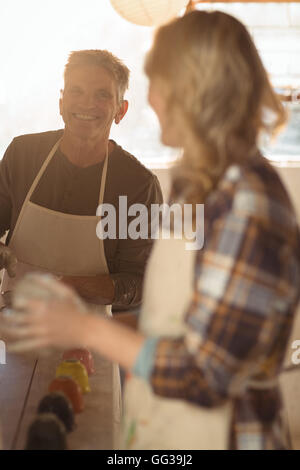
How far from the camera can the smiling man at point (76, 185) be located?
1.88 m

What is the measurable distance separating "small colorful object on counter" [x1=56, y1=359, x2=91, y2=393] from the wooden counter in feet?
0.07

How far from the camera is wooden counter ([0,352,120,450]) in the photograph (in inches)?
43.7

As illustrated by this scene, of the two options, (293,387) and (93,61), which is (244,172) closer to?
(93,61)

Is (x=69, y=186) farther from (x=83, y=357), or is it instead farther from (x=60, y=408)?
(x=60, y=408)

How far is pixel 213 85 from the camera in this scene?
757 millimetres

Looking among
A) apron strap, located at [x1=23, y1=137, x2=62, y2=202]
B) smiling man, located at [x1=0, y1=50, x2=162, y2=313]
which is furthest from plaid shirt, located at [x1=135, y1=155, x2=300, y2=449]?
apron strap, located at [x1=23, y1=137, x2=62, y2=202]

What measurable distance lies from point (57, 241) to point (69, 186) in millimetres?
174

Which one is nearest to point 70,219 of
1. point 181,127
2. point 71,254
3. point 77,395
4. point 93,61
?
point 71,254

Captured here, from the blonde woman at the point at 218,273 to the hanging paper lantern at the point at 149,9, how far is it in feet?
5.97

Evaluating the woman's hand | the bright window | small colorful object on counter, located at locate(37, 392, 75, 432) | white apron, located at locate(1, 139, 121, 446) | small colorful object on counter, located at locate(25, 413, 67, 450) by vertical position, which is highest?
the bright window

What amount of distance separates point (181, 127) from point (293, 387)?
3938mm

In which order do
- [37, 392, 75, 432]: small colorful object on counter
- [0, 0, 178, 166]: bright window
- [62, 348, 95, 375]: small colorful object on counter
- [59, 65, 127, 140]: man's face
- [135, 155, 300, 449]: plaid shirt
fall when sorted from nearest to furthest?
[135, 155, 300, 449]: plaid shirt
[37, 392, 75, 432]: small colorful object on counter
[62, 348, 95, 375]: small colorful object on counter
[59, 65, 127, 140]: man's face
[0, 0, 178, 166]: bright window

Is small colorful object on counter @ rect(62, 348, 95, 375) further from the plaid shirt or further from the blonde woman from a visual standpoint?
the plaid shirt

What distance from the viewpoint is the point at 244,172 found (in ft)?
2.46
